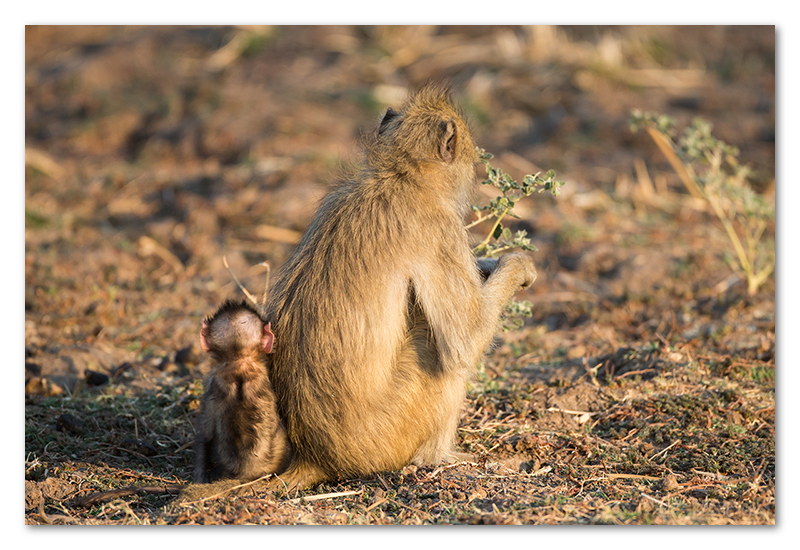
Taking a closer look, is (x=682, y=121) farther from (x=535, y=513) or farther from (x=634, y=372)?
(x=535, y=513)

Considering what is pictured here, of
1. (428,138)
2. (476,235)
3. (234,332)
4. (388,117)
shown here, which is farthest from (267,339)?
(476,235)

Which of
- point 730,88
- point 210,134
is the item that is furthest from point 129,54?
point 730,88

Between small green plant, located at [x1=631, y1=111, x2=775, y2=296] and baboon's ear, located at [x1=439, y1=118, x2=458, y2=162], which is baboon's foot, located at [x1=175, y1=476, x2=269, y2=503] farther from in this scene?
small green plant, located at [x1=631, y1=111, x2=775, y2=296]

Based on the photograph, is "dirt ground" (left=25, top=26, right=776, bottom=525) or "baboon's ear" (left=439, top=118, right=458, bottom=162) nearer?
"dirt ground" (left=25, top=26, right=776, bottom=525)

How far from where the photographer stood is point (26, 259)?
7.71 m

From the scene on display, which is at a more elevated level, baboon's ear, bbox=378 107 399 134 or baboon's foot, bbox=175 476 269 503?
baboon's ear, bbox=378 107 399 134

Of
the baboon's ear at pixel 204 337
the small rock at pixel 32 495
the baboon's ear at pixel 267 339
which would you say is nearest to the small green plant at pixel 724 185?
the baboon's ear at pixel 267 339

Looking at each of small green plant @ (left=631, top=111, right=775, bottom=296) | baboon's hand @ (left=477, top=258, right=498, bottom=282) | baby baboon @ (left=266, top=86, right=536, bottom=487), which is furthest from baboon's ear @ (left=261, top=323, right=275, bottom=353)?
small green plant @ (left=631, top=111, right=775, bottom=296)

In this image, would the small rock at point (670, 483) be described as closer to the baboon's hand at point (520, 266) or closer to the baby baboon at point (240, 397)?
the baboon's hand at point (520, 266)

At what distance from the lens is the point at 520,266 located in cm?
418

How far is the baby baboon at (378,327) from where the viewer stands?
3.69 metres

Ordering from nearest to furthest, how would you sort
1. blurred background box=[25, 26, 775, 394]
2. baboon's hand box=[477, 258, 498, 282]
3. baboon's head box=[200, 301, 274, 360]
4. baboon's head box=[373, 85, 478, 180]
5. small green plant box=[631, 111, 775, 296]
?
baboon's head box=[200, 301, 274, 360] < baboon's head box=[373, 85, 478, 180] < baboon's hand box=[477, 258, 498, 282] < small green plant box=[631, 111, 775, 296] < blurred background box=[25, 26, 775, 394]

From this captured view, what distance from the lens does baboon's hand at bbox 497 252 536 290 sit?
4.16m

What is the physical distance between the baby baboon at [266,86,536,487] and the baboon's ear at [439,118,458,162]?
7.7 inches
